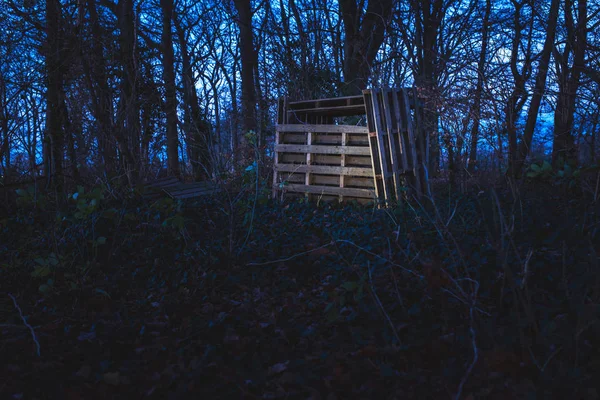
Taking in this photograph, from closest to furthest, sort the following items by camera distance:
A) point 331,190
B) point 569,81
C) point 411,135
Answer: point 569,81 < point 411,135 < point 331,190

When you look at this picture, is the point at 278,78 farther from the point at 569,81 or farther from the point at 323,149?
the point at 569,81

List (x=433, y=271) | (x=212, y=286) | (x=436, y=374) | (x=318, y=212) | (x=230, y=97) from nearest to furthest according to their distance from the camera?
(x=436, y=374) < (x=433, y=271) < (x=212, y=286) < (x=318, y=212) < (x=230, y=97)

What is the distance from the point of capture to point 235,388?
9.20ft

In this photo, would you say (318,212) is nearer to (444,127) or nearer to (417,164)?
(417,164)

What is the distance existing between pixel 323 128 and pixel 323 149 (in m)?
0.43

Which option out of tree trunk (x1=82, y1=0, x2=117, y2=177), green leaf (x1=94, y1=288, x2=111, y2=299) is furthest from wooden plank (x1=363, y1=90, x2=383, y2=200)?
green leaf (x1=94, y1=288, x2=111, y2=299)

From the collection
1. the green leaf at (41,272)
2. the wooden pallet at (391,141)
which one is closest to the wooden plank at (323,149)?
the wooden pallet at (391,141)

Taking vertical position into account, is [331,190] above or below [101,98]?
below

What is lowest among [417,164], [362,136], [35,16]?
[417,164]

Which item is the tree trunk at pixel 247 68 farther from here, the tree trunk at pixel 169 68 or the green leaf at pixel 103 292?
the green leaf at pixel 103 292

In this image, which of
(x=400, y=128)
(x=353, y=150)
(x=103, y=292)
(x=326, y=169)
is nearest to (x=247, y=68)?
(x=326, y=169)

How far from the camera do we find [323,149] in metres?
9.05

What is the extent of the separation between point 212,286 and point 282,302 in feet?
2.62

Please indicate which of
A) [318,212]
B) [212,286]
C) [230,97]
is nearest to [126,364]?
[212,286]
